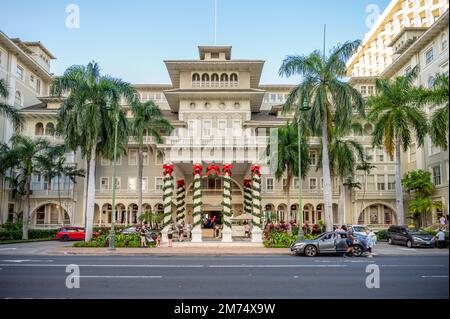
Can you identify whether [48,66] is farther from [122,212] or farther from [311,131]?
[311,131]

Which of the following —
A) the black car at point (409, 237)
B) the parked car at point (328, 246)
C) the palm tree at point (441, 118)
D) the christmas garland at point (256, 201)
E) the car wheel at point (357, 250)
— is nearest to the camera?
the palm tree at point (441, 118)

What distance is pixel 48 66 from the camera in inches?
2403

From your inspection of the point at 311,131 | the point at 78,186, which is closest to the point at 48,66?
the point at 78,186

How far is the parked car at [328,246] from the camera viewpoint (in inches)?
862

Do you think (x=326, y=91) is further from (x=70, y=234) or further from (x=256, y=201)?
(x=70, y=234)

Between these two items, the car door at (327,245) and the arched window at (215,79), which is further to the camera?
the arched window at (215,79)

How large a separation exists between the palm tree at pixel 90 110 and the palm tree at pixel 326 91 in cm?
1246

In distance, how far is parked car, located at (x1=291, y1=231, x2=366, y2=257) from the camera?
862 inches

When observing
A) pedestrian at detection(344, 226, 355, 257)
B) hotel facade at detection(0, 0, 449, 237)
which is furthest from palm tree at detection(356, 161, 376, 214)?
pedestrian at detection(344, 226, 355, 257)

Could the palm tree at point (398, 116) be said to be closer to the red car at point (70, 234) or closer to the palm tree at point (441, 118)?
the palm tree at point (441, 118)

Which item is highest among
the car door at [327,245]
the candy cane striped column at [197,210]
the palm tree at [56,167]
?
the palm tree at [56,167]

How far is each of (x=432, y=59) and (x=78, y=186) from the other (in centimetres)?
4209

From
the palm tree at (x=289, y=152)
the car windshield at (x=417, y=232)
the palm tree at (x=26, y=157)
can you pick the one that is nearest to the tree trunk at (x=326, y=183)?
the car windshield at (x=417, y=232)
